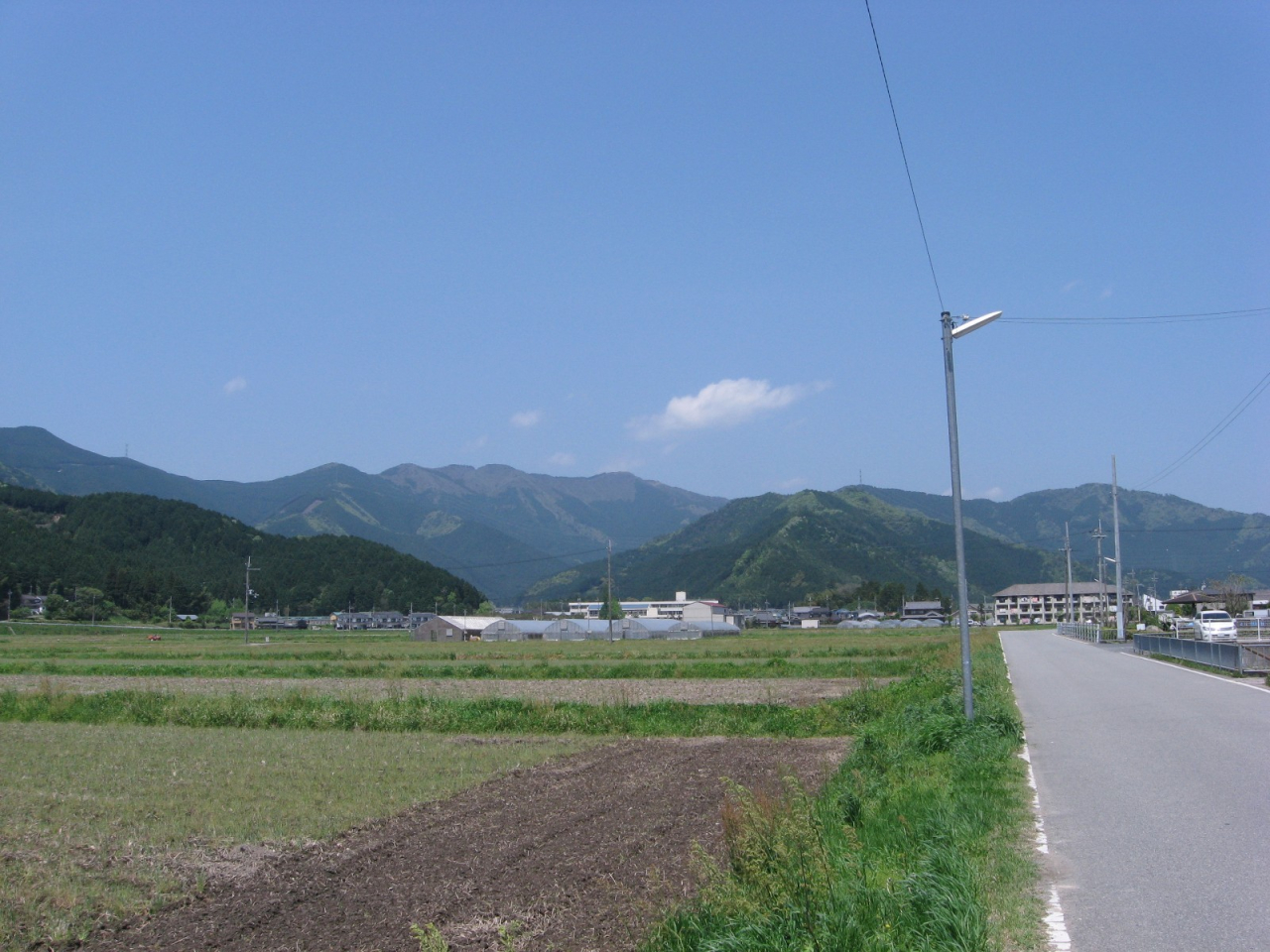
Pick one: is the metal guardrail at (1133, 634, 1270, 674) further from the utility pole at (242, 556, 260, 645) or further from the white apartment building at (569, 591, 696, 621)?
the white apartment building at (569, 591, 696, 621)

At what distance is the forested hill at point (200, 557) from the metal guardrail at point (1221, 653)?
422 feet

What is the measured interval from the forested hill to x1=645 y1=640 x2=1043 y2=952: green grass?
143789 millimetres

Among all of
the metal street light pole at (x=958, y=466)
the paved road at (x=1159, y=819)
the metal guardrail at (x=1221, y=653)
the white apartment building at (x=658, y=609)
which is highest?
the metal street light pole at (x=958, y=466)

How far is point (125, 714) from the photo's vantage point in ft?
84.2

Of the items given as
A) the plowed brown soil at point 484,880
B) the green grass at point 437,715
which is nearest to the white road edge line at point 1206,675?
the green grass at point 437,715

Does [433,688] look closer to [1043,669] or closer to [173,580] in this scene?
[1043,669]

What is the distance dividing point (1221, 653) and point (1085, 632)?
43858 mm

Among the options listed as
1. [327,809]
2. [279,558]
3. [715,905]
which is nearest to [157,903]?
[327,809]

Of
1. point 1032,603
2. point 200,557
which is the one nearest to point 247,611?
point 200,557

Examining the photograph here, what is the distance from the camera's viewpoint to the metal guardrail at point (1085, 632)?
216 feet

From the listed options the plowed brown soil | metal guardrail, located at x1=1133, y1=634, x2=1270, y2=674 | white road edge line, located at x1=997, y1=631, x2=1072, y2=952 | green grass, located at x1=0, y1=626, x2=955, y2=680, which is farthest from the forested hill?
white road edge line, located at x1=997, y1=631, x2=1072, y2=952

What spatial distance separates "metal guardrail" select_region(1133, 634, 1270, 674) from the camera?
30234 millimetres

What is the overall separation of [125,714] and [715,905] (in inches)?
930

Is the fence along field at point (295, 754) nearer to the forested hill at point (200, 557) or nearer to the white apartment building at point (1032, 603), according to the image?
the forested hill at point (200, 557)
